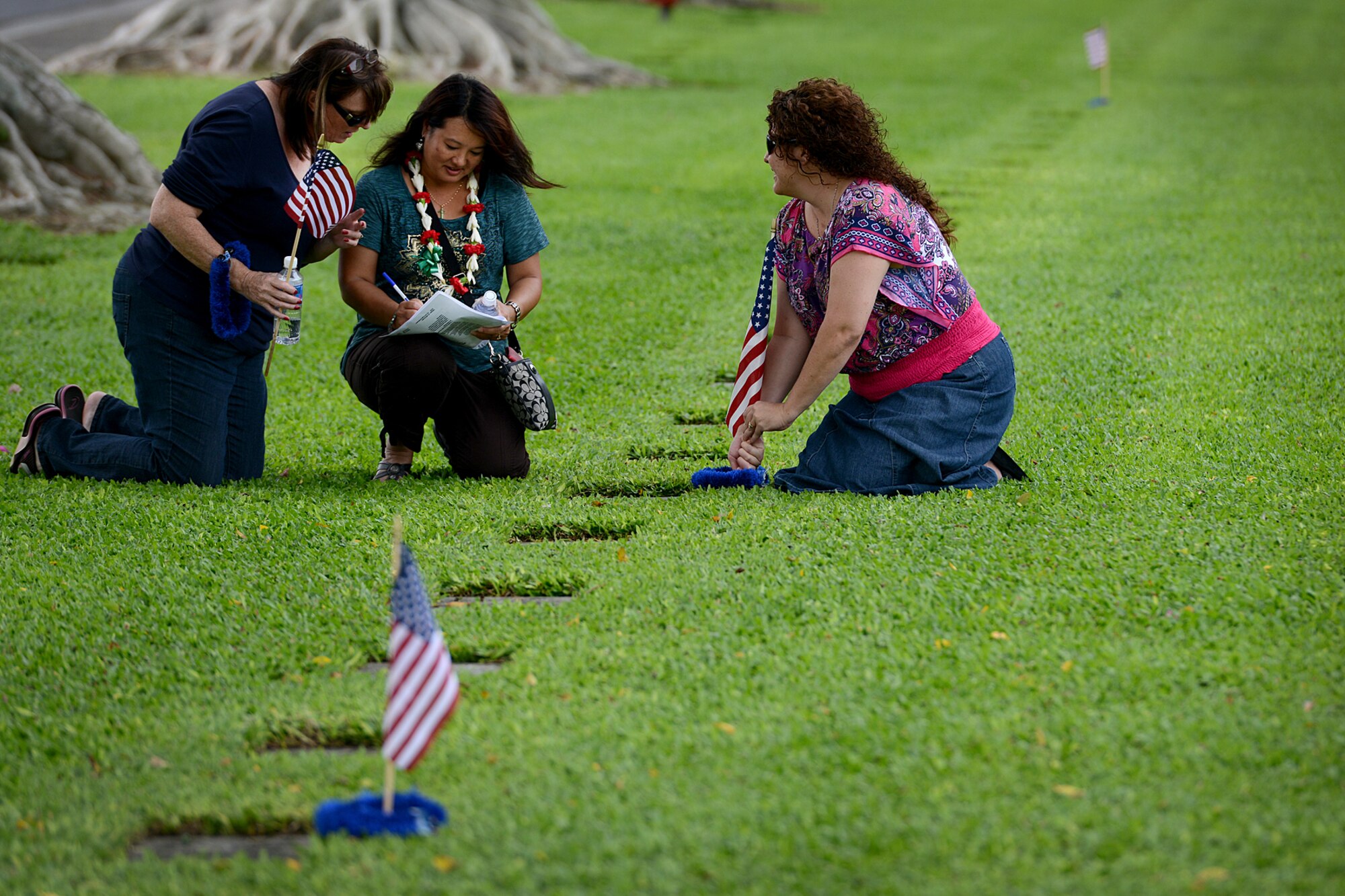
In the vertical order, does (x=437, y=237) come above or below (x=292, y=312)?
above

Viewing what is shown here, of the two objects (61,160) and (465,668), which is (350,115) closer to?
(465,668)

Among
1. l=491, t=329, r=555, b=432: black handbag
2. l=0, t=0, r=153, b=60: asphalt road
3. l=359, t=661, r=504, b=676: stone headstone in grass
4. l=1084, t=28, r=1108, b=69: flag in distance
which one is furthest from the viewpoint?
l=0, t=0, r=153, b=60: asphalt road

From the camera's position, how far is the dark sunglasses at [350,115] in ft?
14.4

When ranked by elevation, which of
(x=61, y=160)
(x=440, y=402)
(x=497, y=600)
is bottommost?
Result: (x=497, y=600)

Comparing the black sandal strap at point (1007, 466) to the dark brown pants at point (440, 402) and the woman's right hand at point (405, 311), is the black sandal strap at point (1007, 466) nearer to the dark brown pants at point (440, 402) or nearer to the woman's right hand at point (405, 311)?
the dark brown pants at point (440, 402)

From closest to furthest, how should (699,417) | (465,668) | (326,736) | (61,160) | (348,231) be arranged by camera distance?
(326,736)
(465,668)
(348,231)
(699,417)
(61,160)

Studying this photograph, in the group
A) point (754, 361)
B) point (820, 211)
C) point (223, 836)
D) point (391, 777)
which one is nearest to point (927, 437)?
point (754, 361)

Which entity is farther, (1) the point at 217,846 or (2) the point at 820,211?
(2) the point at 820,211

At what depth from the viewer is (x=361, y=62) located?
4.31m

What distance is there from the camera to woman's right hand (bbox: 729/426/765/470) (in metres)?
A: 4.40

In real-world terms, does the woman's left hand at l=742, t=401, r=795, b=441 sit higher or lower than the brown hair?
lower

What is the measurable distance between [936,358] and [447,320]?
1609mm

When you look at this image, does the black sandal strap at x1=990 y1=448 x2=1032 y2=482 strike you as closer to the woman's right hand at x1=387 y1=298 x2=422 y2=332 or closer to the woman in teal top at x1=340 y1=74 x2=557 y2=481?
the woman in teal top at x1=340 y1=74 x2=557 y2=481

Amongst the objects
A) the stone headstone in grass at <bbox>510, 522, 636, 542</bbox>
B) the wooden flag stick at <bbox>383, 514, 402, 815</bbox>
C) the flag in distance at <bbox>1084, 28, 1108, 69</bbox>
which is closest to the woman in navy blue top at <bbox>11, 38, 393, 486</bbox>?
the stone headstone in grass at <bbox>510, 522, 636, 542</bbox>
